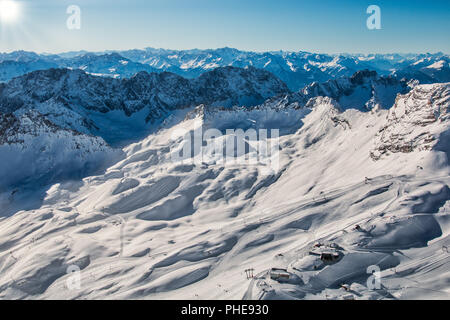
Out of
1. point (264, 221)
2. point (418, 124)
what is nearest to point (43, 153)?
point (264, 221)

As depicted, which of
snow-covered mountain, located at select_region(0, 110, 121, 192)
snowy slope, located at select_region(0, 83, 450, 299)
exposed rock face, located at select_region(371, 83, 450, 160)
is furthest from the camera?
snow-covered mountain, located at select_region(0, 110, 121, 192)

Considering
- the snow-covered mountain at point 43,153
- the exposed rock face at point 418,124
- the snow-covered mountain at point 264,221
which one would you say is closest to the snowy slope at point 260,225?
the snow-covered mountain at point 264,221

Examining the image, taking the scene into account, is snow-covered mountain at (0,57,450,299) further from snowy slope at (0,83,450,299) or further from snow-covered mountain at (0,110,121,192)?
snow-covered mountain at (0,110,121,192)

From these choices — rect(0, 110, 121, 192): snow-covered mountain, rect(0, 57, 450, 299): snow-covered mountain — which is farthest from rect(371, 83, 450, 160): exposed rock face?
rect(0, 110, 121, 192): snow-covered mountain

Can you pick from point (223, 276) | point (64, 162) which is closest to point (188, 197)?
point (223, 276)

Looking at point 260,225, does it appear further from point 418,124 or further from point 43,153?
point 43,153

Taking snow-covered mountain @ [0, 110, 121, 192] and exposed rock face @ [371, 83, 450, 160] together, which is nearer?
exposed rock face @ [371, 83, 450, 160]
